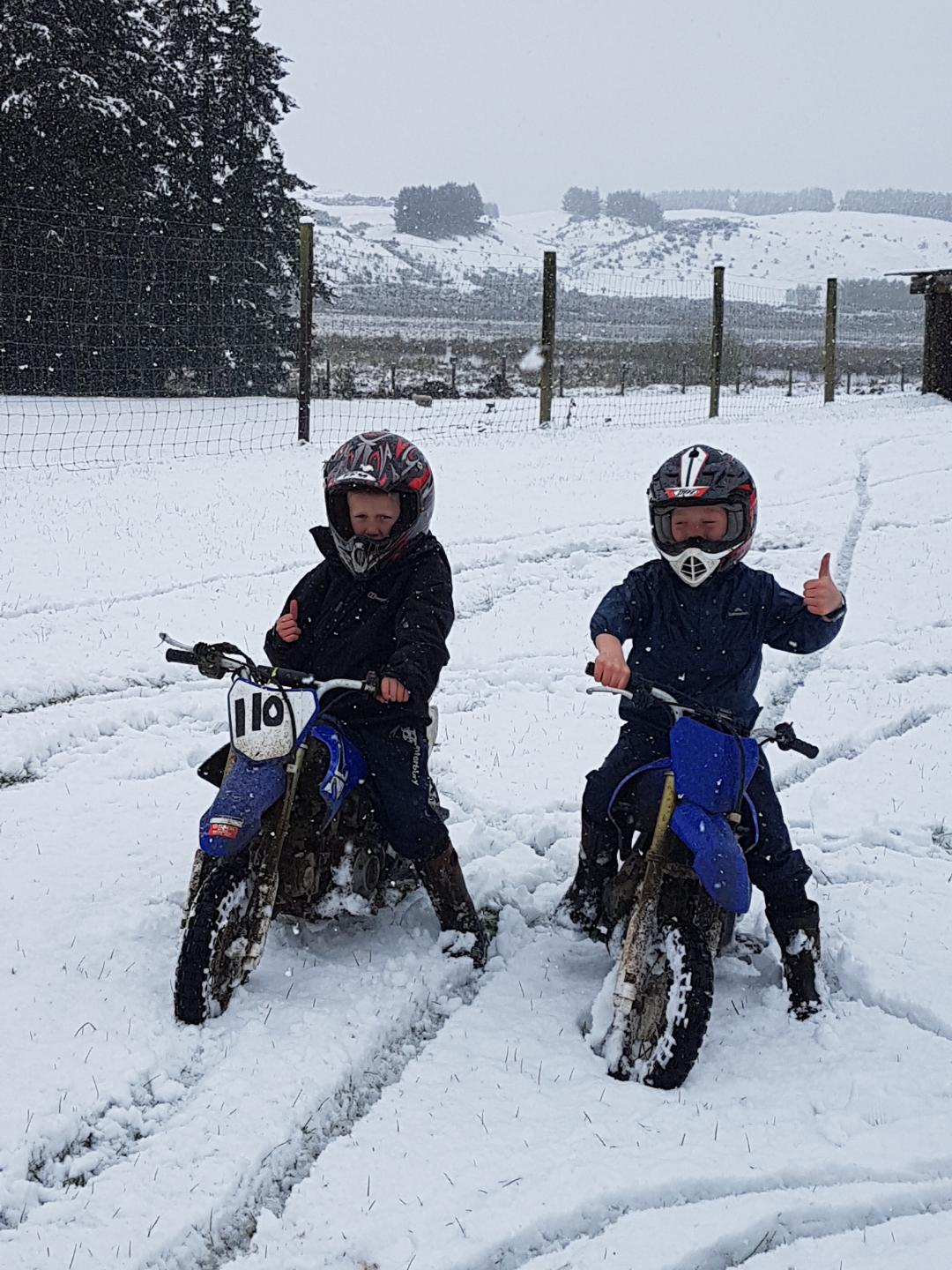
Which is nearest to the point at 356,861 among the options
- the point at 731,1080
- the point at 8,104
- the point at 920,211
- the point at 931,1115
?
the point at 731,1080

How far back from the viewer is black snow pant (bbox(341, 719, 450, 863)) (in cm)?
383

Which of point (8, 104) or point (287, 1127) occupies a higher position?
point (8, 104)

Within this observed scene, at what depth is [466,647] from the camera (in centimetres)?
720

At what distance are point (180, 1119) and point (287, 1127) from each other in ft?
0.94

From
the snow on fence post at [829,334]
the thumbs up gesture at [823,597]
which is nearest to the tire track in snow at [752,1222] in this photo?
the thumbs up gesture at [823,597]

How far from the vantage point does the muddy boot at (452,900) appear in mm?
3912

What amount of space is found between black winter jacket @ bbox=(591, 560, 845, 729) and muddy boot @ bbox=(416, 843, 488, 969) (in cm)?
81

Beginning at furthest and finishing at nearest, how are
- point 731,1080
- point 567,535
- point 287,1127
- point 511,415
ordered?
point 511,415 < point 567,535 < point 731,1080 < point 287,1127

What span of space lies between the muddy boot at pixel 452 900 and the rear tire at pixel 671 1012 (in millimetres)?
769

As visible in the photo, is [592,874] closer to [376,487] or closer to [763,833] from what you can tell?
[763,833]

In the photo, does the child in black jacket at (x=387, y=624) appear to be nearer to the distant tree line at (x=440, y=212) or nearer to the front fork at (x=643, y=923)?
the front fork at (x=643, y=923)

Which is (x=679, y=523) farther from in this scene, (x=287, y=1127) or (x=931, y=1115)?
(x=287, y=1127)

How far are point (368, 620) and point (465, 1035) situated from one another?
144cm

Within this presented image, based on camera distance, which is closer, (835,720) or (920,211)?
(835,720)
